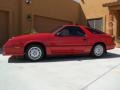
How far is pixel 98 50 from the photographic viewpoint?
11969mm

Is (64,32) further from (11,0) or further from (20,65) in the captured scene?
(11,0)

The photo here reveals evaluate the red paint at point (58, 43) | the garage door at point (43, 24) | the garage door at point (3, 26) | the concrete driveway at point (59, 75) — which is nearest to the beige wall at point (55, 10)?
the garage door at point (43, 24)

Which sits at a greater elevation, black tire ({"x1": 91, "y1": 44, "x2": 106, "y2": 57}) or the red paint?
the red paint

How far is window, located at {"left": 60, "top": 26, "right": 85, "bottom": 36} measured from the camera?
11.3m

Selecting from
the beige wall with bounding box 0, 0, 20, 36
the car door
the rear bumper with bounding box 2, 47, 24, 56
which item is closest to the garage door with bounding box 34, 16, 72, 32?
the beige wall with bounding box 0, 0, 20, 36

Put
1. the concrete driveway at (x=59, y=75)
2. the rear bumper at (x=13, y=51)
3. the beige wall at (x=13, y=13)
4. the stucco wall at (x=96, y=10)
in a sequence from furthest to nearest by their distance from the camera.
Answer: the stucco wall at (x=96, y=10) → the beige wall at (x=13, y=13) → the rear bumper at (x=13, y=51) → the concrete driveway at (x=59, y=75)

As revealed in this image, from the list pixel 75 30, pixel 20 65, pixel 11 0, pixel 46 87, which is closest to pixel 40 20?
pixel 11 0

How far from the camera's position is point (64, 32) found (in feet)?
37.2

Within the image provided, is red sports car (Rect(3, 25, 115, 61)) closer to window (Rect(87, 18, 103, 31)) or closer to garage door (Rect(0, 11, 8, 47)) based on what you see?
garage door (Rect(0, 11, 8, 47))

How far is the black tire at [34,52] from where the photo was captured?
10.6m

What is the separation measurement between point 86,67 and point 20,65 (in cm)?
226

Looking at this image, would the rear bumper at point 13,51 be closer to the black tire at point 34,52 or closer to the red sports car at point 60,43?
the red sports car at point 60,43

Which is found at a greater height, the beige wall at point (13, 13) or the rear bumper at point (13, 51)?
the beige wall at point (13, 13)

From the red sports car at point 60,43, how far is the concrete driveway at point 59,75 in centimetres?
43
